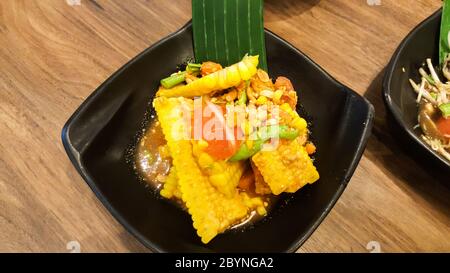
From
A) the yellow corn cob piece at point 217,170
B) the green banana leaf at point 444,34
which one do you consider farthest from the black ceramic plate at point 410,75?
the yellow corn cob piece at point 217,170

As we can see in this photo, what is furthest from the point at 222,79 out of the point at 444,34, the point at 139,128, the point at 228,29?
the point at 444,34

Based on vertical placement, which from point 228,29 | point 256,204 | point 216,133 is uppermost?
point 228,29

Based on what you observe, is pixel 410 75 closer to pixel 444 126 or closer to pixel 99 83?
pixel 444 126

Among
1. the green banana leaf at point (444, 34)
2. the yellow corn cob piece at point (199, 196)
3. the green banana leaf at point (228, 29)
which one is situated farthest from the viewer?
the green banana leaf at point (444, 34)

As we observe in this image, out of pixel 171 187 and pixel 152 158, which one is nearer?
pixel 171 187

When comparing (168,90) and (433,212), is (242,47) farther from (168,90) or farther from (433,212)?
(433,212)

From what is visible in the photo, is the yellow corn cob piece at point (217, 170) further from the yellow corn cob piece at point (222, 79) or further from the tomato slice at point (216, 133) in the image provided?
the yellow corn cob piece at point (222, 79)

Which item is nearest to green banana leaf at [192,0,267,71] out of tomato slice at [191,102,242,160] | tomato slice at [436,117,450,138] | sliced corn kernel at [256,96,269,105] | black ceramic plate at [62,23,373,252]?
black ceramic plate at [62,23,373,252]
